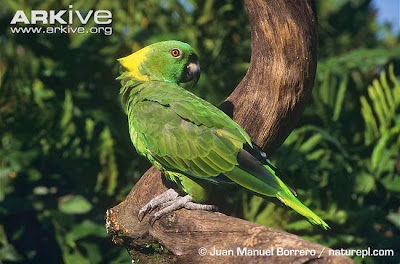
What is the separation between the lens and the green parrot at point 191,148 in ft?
6.97

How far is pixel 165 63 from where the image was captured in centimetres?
250

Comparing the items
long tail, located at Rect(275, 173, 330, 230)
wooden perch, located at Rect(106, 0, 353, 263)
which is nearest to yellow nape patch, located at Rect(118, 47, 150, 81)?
wooden perch, located at Rect(106, 0, 353, 263)

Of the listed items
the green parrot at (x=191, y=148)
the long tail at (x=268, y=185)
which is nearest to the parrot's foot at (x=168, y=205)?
the green parrot at (x=191, y=148)

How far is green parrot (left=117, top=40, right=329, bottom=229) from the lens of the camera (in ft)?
6.97

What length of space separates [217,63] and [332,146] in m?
0.97

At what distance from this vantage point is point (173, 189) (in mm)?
2391

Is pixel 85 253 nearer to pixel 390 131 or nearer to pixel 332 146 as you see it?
pixel 332 146

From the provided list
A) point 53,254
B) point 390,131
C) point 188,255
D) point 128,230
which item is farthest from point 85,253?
point 390,131

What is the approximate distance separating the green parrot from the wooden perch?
0.26 feet

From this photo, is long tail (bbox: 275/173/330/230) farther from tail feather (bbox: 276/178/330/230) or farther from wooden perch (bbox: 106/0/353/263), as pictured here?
wooden perch (bbox: 106/0/353/263)

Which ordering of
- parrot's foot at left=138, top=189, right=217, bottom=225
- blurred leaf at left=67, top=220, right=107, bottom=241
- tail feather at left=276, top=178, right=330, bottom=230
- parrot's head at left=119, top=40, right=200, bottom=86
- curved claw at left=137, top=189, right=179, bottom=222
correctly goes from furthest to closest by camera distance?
1. blurred leaf at left=67, top=220, right=107, bottom=241
2. parrot's head at left=119, top=40, right=200, bottom=86
3. curved claw at left=137, top=189, right=179, bottom=222
4. parrot's foot at left=138, top=189, right=217, bottom=225
5. tail feather at left=276, top=178, right=330, bottom=230

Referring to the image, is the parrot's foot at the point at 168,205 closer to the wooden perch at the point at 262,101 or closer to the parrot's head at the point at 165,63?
the wooden perch at the point at 262,101

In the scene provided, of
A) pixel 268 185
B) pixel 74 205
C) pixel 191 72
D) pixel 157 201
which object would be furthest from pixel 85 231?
pixel 268 185

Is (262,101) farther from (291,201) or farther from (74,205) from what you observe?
(74,205)
